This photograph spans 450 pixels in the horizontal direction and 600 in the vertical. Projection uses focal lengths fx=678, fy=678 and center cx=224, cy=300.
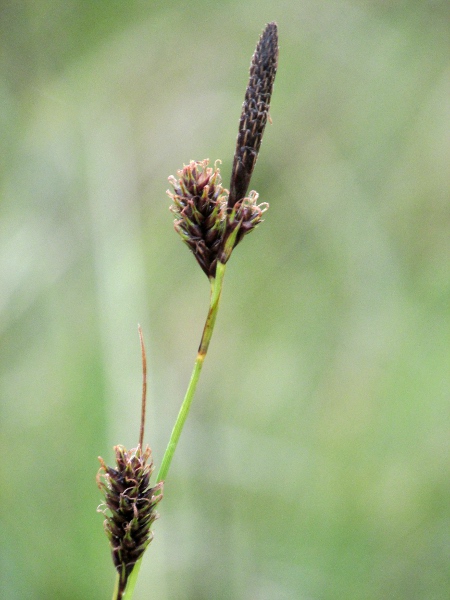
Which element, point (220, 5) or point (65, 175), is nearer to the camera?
point (65, 175)

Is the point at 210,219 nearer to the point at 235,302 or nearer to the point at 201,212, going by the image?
the point at 201,212

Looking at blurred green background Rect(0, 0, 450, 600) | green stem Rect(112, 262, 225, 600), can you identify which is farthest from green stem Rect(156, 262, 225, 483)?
blurred green background Rect(0, 0, 450, 600)

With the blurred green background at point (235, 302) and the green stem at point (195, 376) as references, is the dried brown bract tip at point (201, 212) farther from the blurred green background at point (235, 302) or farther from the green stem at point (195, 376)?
the blurred green background at point (235, 302)

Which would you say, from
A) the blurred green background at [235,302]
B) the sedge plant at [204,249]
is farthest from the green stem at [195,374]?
the blurred green background at [235,302]

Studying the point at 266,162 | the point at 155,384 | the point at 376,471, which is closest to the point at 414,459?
the point at 376,471

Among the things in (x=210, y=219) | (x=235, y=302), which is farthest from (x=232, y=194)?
(x=235, y=302)

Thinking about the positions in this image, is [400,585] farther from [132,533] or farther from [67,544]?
[132,533]
